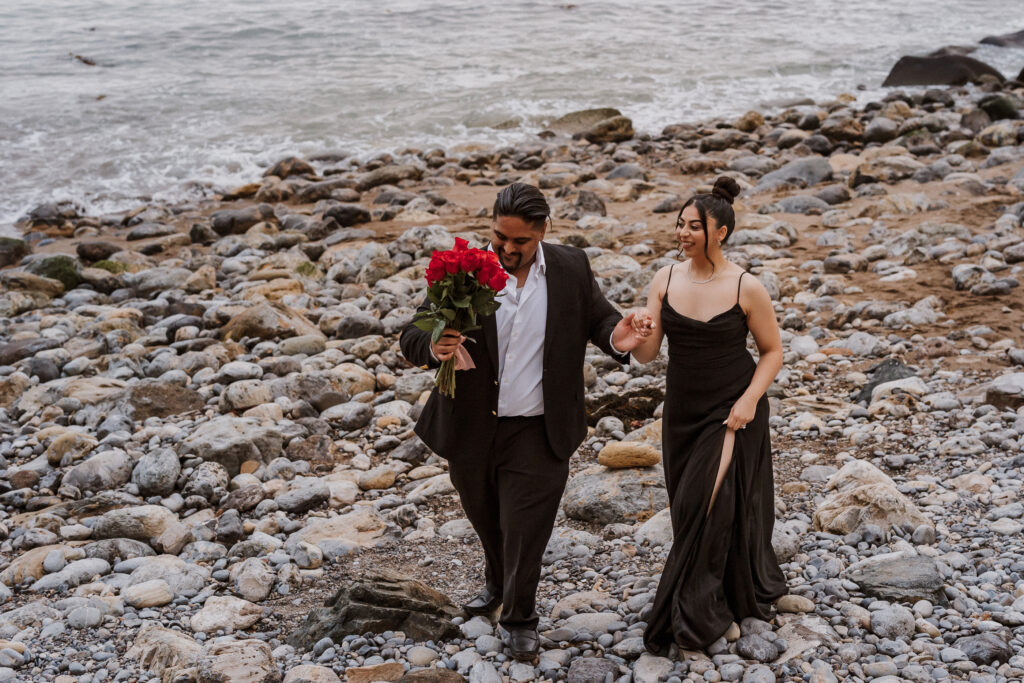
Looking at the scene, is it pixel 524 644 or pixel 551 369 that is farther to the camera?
pixel 524 644

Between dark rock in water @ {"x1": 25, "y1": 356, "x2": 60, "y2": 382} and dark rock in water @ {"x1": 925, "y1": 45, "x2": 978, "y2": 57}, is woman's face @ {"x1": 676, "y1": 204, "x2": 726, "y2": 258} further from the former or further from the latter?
dark rock in water @ {"x1": 925, "y1": 45, "x2": 978, "y2": 57}

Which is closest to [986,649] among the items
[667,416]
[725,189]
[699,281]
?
[667,416]

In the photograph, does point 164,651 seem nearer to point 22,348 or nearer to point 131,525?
point 131,525

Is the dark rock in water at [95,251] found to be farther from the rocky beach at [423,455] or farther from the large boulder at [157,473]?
the large boulder at [157,473]

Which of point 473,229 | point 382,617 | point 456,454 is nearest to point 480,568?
point 382,617

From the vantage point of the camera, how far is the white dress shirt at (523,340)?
165 inches

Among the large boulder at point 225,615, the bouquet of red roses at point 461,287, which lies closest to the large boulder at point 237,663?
the large boulder at point 225,615

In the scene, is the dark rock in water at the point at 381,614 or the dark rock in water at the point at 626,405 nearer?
the dark rock in water at the point at 381,614

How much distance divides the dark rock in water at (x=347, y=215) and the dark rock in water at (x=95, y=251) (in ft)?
9.75

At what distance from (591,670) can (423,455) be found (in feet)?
10.5

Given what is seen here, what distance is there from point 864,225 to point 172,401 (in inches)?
324

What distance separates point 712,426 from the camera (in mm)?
4359

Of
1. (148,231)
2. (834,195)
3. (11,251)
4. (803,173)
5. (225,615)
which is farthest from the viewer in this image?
(148,231)

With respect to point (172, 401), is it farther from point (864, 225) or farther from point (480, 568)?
point (864, 225)
